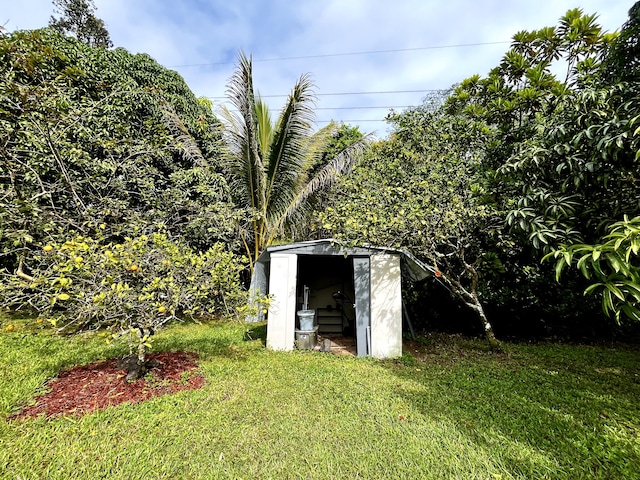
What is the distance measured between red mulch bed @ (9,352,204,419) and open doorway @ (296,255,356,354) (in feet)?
14.7

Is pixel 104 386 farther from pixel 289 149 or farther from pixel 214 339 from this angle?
pixel 289 149

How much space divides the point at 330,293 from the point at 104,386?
6287 mm

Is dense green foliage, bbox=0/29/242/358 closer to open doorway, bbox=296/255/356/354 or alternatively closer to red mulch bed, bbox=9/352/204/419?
red mulch bed, bbox=9/352/204/419

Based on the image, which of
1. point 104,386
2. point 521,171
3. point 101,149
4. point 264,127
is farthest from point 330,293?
point 101,149

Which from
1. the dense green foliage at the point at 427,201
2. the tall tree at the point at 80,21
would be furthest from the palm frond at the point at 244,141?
the tall tree at the point at 80,21

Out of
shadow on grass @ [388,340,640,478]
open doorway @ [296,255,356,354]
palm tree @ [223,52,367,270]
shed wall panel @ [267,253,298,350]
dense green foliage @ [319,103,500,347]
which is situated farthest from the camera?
open doorway @ [296,255,356,354]

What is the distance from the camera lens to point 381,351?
5.96 meters

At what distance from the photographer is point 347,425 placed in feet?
10.9

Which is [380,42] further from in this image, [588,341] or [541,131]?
[588,341]

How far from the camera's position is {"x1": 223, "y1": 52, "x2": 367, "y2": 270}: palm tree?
8.03 m

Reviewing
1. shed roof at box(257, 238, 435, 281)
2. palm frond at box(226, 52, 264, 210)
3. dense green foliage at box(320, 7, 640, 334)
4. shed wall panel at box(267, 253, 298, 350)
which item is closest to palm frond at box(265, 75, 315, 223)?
palm frond at box(226, 52, 264, 210)

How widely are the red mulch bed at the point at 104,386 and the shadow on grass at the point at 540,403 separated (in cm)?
329

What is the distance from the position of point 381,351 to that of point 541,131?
462 centimetres

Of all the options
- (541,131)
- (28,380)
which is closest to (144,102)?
(28,380)
